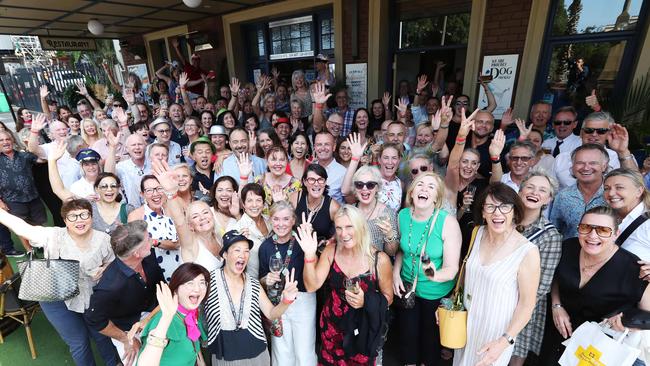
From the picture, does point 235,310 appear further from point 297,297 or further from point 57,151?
point 57,151

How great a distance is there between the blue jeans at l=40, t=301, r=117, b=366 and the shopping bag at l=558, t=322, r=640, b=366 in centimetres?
343

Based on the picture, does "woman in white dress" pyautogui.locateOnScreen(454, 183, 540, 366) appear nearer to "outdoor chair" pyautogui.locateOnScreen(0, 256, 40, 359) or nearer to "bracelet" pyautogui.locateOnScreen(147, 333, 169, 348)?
"bracelet" pyautogui.locateOnScreen(147, 333, 169, 348)

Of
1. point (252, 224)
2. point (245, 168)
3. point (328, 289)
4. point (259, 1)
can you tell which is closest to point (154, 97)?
point (259, 1)

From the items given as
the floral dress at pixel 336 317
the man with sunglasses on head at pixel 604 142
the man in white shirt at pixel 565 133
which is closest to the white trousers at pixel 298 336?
the floral dress at pixel 336 317

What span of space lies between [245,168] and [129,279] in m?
1.53

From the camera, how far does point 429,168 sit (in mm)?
3084

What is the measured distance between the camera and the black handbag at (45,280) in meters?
2.07

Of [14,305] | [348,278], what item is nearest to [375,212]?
[348,278]

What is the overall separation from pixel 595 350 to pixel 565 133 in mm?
2902

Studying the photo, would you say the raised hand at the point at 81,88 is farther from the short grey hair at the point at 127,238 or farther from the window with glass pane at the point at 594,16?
the window with glass pane at the point at 594,16

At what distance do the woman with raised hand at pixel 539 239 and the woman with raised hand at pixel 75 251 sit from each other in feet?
10.3

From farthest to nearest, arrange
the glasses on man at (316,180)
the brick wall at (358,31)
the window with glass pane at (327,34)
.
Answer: the window with glass pane at (327,34) → the brick wall at (358,31) → the glasses on man at (316,180)

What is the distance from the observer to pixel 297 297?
246 centimetres

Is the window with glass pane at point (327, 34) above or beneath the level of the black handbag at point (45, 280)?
above
